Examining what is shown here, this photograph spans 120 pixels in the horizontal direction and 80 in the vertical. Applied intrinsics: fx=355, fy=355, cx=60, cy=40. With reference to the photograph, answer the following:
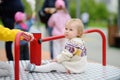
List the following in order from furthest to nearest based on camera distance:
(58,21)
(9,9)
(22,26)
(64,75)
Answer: (58,21)
(9,9)
(22,26)
(64,75)

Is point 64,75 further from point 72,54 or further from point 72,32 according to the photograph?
point 72,32

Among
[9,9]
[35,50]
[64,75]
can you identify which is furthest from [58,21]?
[64,75]

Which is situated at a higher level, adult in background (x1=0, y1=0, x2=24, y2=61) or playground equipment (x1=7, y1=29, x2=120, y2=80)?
adult in background (x1=0, y1=0, x2=24, y2=61)

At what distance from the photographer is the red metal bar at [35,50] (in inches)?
167

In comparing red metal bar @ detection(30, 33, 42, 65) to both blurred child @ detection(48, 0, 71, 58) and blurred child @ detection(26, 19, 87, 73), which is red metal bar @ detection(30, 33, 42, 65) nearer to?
blurred child @ detection(26, 19, 87, 73)

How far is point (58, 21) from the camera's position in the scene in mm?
6449

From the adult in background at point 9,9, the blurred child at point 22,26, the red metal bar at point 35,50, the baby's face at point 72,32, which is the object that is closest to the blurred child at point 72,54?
the baby's face at point 72,32

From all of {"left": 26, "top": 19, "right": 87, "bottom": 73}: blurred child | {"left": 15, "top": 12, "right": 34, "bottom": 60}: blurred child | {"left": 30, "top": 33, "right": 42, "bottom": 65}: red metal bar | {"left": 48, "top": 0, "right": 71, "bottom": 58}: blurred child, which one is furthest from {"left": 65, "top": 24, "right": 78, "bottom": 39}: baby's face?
{"left": 48, "top": 0, "right": 71, "bottom": 58}: blurred child

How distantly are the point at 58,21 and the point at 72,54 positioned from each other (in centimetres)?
254

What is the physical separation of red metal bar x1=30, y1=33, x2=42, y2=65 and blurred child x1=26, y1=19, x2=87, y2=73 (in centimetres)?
20

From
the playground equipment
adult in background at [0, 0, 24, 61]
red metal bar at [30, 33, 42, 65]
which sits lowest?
the playground equipment

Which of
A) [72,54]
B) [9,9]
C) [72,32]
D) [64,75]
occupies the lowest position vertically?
[64,75]

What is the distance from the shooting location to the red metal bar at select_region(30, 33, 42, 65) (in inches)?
167

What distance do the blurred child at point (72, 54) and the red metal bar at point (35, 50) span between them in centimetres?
20
